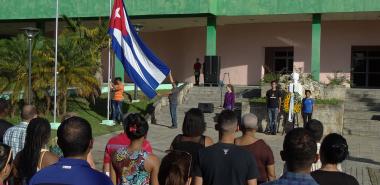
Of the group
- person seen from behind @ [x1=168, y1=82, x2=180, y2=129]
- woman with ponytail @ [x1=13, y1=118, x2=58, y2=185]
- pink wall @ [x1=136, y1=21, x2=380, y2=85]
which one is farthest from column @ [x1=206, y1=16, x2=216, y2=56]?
woman with ponytail @ [x1=13, y1=118, x2=58, y2=185]

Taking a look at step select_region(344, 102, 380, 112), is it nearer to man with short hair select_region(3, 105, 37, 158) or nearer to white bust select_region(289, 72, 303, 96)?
white bust select_region(289, 72, 303, 96)

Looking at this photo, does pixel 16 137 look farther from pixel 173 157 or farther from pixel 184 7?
pixel 184 7

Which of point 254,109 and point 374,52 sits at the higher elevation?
point 374,52

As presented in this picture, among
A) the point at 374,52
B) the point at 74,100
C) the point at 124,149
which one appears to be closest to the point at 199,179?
the point at 124,149

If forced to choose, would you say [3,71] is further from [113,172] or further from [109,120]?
[113,172]

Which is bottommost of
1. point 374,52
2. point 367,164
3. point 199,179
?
point 367,164

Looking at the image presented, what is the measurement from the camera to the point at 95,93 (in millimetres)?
19141

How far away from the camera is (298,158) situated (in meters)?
3.39

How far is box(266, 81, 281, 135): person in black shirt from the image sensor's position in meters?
16.9

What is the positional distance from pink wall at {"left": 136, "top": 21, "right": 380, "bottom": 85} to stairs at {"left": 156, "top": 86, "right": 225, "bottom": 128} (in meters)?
5.77

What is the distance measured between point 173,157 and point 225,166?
498mm

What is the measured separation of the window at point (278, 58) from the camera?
28.8 metres

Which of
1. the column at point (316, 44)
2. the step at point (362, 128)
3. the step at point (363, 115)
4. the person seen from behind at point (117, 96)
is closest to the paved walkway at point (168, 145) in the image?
the person seen from behind at point (117, 96)

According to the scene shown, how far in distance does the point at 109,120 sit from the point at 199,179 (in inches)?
540
